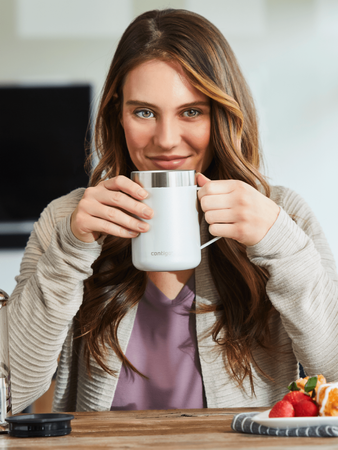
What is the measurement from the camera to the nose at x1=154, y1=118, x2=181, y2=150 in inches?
44.1

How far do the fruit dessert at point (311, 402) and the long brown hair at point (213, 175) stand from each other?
465 millimetres

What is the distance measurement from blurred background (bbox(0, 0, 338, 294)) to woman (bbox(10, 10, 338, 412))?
67.1 inches

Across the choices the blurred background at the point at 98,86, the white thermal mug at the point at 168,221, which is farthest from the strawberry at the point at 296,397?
the blurred background at the point at 98,86

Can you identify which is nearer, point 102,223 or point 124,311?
point 102,223

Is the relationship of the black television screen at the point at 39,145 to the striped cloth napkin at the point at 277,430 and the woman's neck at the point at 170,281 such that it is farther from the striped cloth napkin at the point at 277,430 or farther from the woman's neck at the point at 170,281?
the striped cloth napkin at the point at 277,430

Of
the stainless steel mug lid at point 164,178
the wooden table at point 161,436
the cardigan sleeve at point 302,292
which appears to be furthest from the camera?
the cardigan sleeve at point 302,292

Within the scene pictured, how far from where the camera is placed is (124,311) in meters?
1.25

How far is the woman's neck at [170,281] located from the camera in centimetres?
130

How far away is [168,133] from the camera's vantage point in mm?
1118

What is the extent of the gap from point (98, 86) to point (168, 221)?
7.69 ft

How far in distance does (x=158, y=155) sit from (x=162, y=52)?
22cm

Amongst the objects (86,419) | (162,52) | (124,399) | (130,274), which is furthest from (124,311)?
(162,52)

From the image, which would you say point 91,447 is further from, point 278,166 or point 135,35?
point 278,166

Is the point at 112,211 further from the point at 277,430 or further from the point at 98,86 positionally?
the point at 98,86
